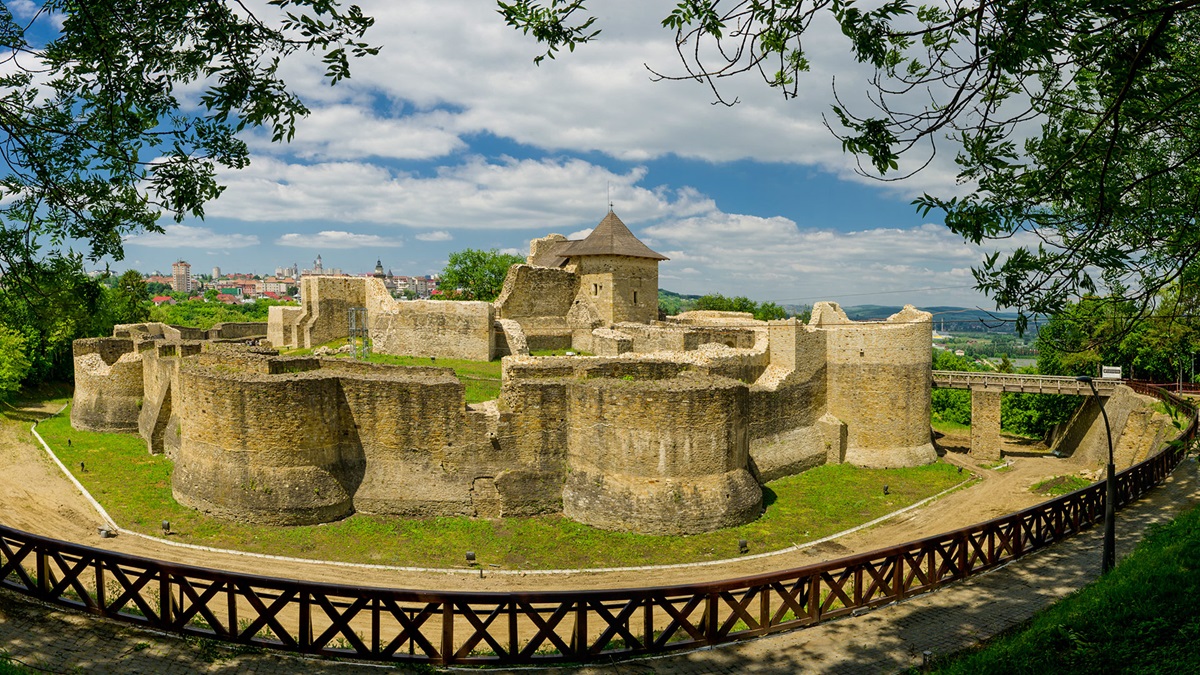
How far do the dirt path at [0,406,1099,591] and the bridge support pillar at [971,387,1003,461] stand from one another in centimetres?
127

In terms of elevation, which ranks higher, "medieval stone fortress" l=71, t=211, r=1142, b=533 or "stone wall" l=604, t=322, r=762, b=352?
"stone wall" l=604, t=322, r=762, b=352

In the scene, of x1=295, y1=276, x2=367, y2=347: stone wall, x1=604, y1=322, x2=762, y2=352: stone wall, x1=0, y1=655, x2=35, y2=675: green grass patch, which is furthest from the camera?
x1=295, y1=276, x2=367, y2=347: stone wall

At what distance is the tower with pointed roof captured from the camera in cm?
2986

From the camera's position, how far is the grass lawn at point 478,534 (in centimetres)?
1525

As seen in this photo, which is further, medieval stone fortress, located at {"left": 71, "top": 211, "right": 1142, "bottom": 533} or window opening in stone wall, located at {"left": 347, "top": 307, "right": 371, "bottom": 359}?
window opening in stone wall, located at {"left": 347, "top": 307, "right": 371, "bottom": 359}

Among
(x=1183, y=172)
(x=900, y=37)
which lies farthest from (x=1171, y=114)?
(x=900, y=37)

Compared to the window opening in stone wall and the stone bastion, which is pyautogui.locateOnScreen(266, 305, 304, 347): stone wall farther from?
the stone bastion

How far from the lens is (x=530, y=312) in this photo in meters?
29.6

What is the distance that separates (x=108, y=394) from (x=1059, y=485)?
3257 centimetres

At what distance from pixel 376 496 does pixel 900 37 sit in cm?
1491

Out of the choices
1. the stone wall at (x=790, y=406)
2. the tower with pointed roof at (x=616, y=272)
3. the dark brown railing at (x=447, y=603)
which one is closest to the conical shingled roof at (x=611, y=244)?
the tower with pointed roof at (x=616, y=272)

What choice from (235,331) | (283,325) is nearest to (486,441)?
(283,325)

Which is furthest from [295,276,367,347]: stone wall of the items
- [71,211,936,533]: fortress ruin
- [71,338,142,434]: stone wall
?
[71,211,936,533]: fortress ruin

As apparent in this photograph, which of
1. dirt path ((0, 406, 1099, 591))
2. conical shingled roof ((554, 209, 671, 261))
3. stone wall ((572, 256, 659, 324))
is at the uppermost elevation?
conical shingled roof ((554, 209, 671, 261))
